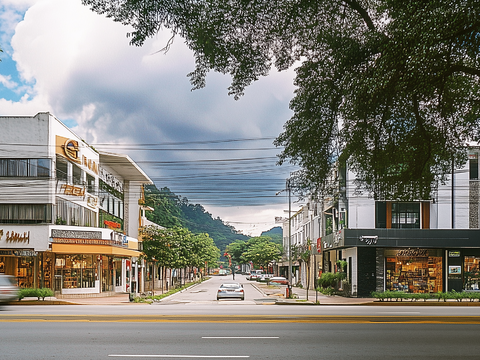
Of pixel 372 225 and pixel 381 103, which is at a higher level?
pixel 381 103

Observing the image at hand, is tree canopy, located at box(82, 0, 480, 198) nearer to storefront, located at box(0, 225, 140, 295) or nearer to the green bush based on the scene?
the green bush

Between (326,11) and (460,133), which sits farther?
(460,133)

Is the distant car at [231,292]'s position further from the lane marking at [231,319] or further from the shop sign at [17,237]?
Result: the lane marking at [231,319]

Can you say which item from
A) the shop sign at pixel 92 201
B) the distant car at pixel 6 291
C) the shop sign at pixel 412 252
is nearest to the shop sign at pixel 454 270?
the shop sign at pixel 412 252

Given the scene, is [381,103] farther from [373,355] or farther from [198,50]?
[373,355]

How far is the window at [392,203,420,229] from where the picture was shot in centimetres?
3728

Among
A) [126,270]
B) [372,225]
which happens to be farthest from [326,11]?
[126,270]

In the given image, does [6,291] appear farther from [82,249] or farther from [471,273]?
[471,273]

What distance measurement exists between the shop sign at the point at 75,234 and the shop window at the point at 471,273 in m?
25.6

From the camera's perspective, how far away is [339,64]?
1271 centimetres

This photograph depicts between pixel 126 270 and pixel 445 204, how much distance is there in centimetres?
2854

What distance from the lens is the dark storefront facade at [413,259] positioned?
3628 cm

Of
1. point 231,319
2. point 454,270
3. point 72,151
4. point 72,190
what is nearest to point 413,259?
point 454,270

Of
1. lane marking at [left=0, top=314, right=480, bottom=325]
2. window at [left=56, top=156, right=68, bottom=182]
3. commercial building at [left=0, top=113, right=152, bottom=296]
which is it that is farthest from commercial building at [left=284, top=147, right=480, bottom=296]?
window at [left=56, top=156, right=68, bottom=182]
